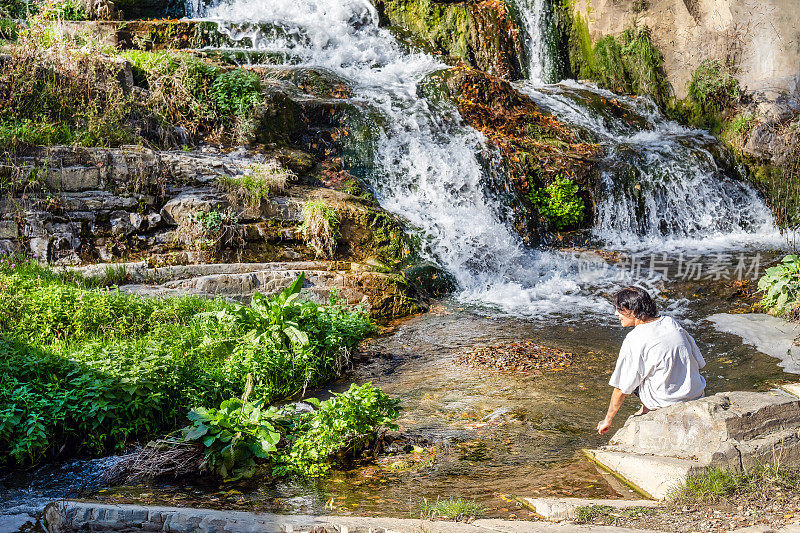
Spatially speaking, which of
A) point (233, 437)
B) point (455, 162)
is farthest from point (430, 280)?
point (233, 437)

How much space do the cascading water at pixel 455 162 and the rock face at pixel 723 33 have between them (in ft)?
6.08

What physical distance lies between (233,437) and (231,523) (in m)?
1.46

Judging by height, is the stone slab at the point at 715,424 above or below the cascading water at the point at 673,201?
below

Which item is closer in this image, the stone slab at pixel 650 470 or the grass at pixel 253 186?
the stone slab at pixel 650 470

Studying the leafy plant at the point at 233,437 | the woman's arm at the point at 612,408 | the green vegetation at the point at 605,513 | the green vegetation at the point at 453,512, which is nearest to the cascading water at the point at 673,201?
the woman's arm at the point at 612,408

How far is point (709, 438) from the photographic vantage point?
435cm

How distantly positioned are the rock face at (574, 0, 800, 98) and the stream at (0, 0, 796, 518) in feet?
5.38

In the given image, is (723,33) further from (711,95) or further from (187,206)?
(187,206)

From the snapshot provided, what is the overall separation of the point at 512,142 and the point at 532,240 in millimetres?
2542

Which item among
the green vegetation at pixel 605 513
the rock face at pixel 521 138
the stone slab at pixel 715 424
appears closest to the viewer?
the green vegetation at pixel 605 513

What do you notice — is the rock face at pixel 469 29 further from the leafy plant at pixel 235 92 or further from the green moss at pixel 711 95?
the leafy plant at pixel 235 92

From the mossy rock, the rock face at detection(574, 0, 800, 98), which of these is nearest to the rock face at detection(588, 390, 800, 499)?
the mossy rock

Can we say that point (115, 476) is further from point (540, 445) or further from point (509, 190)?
point (509, 190)

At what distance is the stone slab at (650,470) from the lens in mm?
4129
